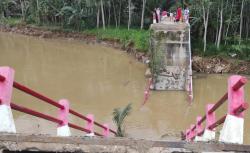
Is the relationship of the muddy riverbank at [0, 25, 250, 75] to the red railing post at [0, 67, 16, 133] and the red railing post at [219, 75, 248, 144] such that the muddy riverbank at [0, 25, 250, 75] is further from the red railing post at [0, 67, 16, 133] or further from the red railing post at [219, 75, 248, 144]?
the red railing post at [0, 67, 16, 133]

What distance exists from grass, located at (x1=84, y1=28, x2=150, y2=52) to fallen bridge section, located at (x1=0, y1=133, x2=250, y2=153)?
18.3 meters

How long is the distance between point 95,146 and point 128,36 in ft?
70.7

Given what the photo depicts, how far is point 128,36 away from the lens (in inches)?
947

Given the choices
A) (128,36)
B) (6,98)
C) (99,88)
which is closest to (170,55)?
(99,88)

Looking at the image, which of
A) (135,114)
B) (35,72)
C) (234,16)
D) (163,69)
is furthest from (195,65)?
(35,72)

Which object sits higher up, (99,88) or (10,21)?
(10,21)

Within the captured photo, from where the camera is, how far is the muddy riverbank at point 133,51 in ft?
62.3

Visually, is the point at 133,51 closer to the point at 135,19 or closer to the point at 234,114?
the point at 135,19

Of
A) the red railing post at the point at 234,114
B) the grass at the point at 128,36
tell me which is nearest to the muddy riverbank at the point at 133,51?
the grass at the point at 128,36

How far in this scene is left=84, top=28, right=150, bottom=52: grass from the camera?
21500mm

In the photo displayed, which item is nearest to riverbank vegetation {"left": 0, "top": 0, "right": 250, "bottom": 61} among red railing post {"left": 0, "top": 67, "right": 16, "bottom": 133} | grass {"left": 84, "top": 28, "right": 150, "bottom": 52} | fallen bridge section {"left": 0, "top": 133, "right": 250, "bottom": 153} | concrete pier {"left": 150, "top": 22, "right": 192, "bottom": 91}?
grass {"left": 84, "top": 28, "right": 150, "bottom": 52}

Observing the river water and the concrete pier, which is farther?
the concrete pier

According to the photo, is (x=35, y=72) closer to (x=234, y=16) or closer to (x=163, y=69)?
(x=163, y=69)

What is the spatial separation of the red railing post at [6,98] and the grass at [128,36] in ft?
59.3
